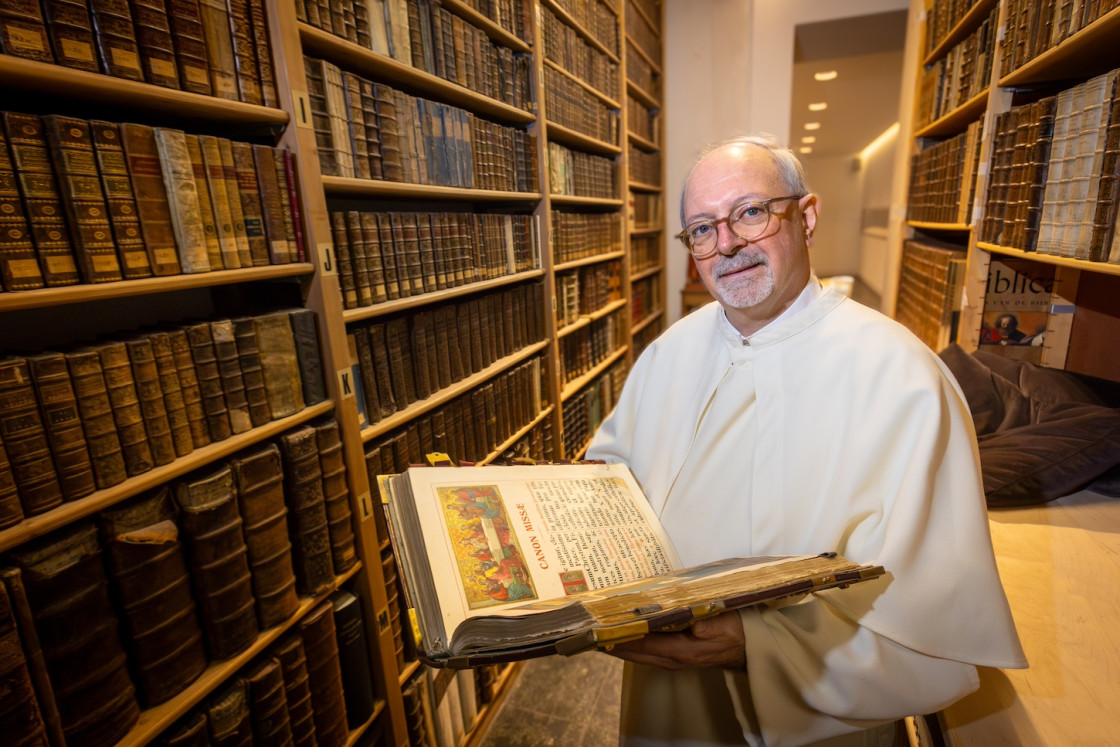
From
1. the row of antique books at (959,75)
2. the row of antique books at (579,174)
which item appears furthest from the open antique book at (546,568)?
the row of antique books at (959,75)

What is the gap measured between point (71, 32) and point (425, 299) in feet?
2.78

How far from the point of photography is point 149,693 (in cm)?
91

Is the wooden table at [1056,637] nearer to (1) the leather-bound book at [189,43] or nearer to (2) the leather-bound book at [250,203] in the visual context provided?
(2) the leather-bound book at [250,203]

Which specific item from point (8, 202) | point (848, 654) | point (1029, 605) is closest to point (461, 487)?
point (848, 654)

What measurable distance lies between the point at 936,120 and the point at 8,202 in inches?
135

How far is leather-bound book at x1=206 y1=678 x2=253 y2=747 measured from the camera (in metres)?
0.98

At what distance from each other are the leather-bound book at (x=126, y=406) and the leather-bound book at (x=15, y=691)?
0.23 meters

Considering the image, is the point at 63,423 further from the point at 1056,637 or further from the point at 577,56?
the point at 577,56

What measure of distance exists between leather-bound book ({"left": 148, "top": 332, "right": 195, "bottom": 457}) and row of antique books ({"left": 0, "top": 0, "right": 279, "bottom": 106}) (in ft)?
1.43

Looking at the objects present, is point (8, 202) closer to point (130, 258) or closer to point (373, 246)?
point (130, 258)

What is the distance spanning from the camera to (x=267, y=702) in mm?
1070

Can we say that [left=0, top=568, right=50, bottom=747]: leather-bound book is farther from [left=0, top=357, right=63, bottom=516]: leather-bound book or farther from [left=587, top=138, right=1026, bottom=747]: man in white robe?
[left=587, top=138, right=1026, bottom=747]: man in white robe

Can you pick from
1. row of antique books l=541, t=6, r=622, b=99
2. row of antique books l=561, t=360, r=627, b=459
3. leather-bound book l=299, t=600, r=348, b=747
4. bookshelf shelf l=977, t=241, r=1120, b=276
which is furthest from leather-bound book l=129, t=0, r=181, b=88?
row of antique books l=561, t=360, r=627, b=459

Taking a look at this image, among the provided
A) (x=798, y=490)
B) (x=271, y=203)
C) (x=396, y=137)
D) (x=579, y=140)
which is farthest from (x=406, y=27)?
(x=798, y=490)
